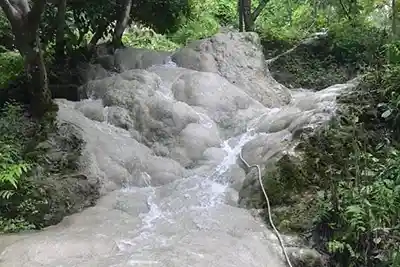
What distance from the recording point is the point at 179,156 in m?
7.43

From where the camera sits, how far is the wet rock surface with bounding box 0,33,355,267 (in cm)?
489

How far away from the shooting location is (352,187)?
204 inches

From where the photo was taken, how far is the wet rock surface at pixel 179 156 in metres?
4.89

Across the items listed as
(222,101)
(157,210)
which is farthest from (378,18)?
(157,210)

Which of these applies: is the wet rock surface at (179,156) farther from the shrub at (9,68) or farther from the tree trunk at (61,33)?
the shrub at (9,68)

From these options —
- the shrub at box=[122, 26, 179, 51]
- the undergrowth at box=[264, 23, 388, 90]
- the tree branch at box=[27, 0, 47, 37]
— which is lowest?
the undergrowth at box=[264, 23, 388, 90]

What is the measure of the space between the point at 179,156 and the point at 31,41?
8.86 feet

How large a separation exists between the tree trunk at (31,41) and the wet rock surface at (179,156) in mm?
496

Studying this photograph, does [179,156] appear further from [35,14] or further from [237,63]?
[237,63]

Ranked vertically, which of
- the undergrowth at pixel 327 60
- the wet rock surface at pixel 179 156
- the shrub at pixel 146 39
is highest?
the shrub at pixel 146 39

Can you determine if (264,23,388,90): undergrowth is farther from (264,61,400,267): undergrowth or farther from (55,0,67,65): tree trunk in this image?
(55,0,67,65): tree trunk

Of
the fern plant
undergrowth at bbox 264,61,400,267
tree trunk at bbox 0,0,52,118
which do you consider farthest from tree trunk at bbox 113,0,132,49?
undergrowth at bbox 264,61,400,267

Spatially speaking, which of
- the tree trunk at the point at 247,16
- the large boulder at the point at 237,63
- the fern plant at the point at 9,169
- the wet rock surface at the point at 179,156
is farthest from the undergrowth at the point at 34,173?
the tree trunk at the point at 247,16

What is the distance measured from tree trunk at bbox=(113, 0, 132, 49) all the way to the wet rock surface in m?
0.61
